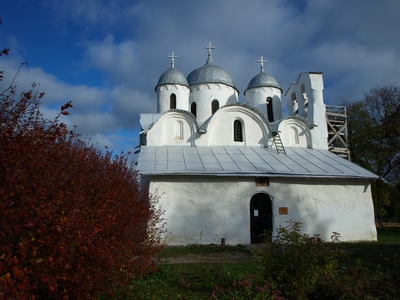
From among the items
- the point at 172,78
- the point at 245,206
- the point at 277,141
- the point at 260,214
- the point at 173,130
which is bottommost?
the point at 260,214

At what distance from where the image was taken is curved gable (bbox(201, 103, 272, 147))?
14984 mm

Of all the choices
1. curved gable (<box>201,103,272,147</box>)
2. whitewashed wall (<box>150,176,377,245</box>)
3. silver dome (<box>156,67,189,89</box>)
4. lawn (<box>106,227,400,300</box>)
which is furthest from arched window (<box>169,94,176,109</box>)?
lawn (<box>106,227,400,300</box>)

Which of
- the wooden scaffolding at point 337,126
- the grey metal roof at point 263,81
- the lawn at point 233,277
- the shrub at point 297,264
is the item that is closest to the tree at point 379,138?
the wooden scaffolding at point 337,126

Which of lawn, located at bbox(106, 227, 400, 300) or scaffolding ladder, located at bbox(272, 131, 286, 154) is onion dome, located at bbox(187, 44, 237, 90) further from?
lawn, located at bbox(106, 227, 400, 300)

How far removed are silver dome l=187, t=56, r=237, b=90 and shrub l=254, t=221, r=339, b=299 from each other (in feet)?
49.7

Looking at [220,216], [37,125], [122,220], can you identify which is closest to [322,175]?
[220,216]

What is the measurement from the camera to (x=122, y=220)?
504cm

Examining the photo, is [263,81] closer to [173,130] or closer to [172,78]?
[172,78]

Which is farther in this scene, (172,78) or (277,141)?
(172,78)

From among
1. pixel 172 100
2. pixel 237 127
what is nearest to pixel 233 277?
pixel 237 127

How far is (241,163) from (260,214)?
2144 mm

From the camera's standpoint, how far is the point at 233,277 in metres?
6.54

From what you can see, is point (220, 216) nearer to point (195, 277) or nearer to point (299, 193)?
point (299, 193)

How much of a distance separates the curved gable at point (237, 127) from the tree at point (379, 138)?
837 centimetres
